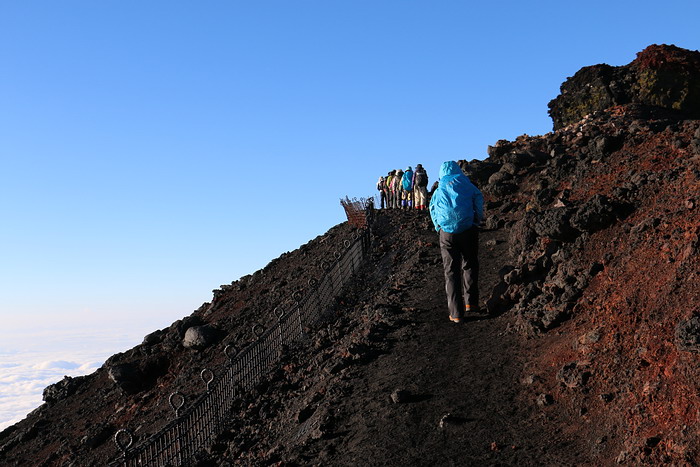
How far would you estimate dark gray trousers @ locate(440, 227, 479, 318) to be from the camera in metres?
10.7

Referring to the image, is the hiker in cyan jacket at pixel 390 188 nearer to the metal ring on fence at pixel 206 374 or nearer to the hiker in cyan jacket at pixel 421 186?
the hiker in cyan jacket at pixel 421 186

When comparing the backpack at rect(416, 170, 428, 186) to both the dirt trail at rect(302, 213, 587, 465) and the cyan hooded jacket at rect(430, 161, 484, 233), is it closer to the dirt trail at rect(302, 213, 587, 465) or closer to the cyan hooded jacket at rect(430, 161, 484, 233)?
the dirt trail at rect(302, 213, 587, 465)

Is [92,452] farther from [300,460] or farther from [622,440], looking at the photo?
[622,440]

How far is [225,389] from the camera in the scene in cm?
1162

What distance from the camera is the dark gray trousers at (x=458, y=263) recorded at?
1073 cm

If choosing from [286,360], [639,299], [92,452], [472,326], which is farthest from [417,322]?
[92,452]

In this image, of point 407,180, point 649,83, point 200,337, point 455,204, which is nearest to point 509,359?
point 455,204

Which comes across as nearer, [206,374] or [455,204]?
[455,204]

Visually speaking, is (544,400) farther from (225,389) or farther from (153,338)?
(153,338)

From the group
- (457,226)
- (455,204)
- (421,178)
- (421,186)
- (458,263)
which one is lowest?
(458,263)

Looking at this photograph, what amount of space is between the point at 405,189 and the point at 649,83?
952cm

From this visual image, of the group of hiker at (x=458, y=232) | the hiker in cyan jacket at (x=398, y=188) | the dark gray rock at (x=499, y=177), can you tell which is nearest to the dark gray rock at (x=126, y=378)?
the group of hiker at (x=458, y=232)

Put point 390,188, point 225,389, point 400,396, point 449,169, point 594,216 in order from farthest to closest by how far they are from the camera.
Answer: point 390,188 < point 225,389 < point 594,216 < point 449,169 < point 400,396

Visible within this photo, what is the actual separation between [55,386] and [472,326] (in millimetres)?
15790
